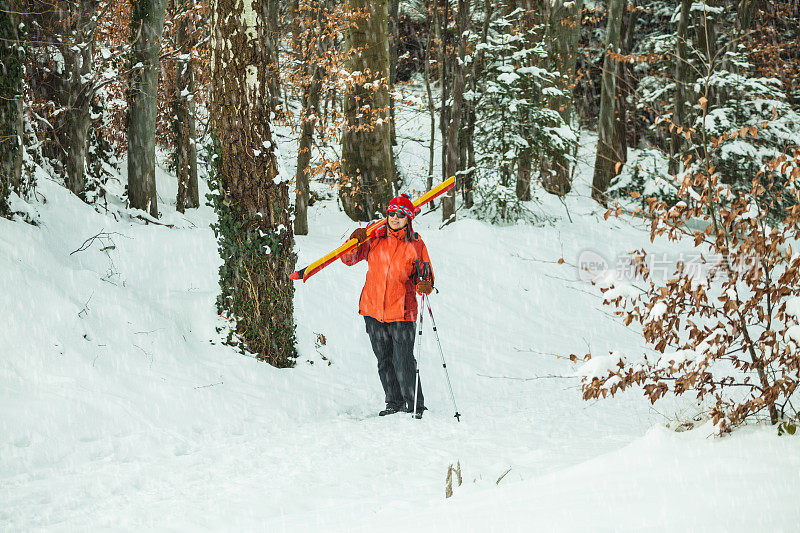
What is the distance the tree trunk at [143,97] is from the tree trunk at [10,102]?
3.72 m

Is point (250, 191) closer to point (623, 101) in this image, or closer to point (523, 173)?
point (523, 173)

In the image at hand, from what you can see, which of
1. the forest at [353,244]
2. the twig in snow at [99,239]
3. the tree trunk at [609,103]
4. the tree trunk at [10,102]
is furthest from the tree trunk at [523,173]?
the tree trunk at [10,102]

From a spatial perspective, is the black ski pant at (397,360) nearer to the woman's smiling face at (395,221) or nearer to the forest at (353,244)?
the forest at (353,244)

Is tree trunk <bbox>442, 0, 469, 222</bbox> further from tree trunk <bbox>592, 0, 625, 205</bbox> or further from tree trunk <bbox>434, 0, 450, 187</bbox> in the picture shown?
tree trunk <bbox>592, 0, 625, 205</bbox>

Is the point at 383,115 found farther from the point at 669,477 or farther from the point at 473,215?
the point at 669,477

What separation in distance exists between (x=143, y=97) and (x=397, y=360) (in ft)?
27.8

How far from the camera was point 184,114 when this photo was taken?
14891 mm

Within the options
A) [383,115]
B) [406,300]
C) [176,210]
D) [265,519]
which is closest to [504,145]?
[383,115]

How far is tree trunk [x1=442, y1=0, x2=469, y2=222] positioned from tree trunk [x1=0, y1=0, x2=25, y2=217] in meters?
8.06

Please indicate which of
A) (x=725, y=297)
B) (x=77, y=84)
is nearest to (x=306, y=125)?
(x=77, y=84)

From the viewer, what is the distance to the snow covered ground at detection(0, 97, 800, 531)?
3.21 metres

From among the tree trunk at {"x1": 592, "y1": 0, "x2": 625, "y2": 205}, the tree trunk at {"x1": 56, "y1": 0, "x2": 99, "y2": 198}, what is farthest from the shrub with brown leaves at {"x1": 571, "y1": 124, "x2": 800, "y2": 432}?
the tree trunk at {"x1": 592, "y1": 0, "x2": 625, "y2": 205}

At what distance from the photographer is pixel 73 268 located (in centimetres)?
720

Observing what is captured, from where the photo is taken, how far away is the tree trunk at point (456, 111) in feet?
45.7
